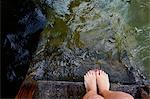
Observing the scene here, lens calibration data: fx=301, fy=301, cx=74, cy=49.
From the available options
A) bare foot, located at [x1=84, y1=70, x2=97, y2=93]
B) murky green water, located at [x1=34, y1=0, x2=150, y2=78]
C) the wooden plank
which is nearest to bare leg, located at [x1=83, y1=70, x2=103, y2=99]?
bare foot, located at [x1=84, y1=70, x2=97, y2=93]

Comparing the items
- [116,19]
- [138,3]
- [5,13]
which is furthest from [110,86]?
[5,13]

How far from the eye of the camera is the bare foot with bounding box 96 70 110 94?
1481 mm

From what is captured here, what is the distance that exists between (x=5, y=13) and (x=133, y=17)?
0.70 metres

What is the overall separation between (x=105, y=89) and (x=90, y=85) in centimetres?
8

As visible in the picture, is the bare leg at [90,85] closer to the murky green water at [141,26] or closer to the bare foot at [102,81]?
the bare foot at [102,81]

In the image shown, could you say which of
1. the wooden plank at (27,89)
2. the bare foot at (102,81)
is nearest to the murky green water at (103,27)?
the bare foot at (102,81)

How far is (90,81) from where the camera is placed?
1.51 meters

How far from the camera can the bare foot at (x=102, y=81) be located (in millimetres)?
1481

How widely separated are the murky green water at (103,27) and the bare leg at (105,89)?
136 millimetres

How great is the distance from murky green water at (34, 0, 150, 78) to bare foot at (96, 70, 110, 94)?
127 millimetres

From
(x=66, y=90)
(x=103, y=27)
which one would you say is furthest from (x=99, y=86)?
(x=103, y=27)

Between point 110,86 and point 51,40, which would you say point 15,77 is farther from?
point 110,86

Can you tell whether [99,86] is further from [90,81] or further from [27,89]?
[27,89]

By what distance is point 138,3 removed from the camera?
166 centimetres
